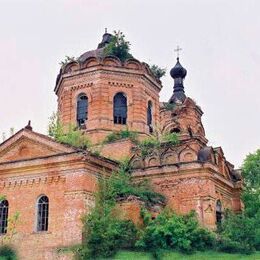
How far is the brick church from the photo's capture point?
835 inches

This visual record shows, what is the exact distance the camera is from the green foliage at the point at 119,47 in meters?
28.4

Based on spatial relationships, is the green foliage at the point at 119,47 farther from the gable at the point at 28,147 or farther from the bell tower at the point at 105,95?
the gable at the point at 28,147

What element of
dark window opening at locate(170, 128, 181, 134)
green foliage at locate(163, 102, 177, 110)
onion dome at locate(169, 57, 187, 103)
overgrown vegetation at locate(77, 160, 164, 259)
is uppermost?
onion dome at locate(169, 57, 187, 103)

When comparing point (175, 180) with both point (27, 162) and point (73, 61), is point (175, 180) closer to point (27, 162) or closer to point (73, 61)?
point (27, 162)

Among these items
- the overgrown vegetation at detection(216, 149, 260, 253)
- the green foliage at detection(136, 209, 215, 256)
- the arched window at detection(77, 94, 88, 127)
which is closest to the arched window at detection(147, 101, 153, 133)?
the arched window at detection(77, 94, 88, 127)

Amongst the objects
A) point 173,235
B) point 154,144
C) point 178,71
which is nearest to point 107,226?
point 173,235

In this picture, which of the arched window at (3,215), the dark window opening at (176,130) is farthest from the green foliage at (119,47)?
the arched window at (3,215)

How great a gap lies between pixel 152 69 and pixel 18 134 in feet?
32.7

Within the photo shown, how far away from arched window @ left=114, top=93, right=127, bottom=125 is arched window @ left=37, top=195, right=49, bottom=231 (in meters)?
6.84

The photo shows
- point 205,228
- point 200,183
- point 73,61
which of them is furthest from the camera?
point 73,61

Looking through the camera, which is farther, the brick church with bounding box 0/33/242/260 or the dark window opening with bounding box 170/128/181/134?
the dark window opening with bounding box 170/128/181/134

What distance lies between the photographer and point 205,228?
21.0 metres

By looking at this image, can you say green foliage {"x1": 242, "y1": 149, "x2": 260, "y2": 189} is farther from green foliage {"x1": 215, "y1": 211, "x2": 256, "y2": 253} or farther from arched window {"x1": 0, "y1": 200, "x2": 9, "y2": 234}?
arched window {"x1": 0, "y1": 200, "x2": 9, "y2": 234}

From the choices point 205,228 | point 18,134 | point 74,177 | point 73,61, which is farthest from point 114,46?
point 205,228
